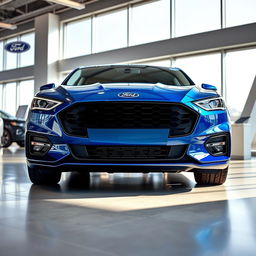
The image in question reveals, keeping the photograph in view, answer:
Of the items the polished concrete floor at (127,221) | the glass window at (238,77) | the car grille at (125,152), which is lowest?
the polished concrete floor at (127,221)

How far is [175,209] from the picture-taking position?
1913mm

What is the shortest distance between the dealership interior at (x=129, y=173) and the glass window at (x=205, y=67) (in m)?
0.03

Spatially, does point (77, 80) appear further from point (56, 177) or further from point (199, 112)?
point (199, 112)

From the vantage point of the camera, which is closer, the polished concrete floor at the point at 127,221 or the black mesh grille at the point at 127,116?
the polished concrete floor at the point at 127,221

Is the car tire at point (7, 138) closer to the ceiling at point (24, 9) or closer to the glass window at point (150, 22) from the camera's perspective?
the glass window at point (150, 22)

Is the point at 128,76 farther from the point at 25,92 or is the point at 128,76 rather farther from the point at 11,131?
the point at 25,92

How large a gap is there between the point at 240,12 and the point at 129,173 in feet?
26.9

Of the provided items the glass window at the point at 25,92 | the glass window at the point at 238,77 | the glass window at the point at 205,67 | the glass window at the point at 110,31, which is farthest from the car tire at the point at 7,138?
the glass window at the point at 25,92

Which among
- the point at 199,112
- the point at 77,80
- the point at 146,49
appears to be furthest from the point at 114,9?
the point at 199,112

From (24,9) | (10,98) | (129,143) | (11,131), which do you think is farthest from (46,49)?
(129,143)

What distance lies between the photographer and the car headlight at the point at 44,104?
2.56 m

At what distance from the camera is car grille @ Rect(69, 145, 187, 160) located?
7.97 feet

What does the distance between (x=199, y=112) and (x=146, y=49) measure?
10480 millimetres

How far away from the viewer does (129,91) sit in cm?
257
